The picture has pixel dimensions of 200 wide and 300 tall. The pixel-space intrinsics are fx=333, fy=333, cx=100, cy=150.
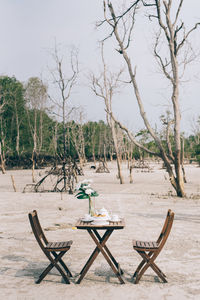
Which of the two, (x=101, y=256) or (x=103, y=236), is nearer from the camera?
(x=103, y=236)

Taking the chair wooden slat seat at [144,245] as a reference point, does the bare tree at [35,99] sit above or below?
above

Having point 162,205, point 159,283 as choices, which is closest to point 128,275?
point 159,283

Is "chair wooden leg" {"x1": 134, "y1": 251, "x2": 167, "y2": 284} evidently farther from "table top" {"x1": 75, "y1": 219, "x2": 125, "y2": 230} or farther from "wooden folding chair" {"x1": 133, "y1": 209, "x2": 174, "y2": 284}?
"table top" {"x1": 75, "y1": 219, "x2": 125, "y2": 230}

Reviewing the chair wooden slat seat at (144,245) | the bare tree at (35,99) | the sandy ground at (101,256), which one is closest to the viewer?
the sandy ground at (101,256)

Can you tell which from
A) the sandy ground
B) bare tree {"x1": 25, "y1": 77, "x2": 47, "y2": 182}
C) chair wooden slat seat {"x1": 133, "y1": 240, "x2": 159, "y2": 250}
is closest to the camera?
the sandy ground

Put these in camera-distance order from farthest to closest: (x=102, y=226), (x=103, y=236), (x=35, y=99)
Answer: (x=35, y=99), (x=103, y=236), (x=102, y=226)

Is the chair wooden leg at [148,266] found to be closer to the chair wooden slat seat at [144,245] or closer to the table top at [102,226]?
the chair wooden slat seat at [144,245]

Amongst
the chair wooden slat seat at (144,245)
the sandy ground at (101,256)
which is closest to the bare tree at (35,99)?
the sandy ground at (101,256)

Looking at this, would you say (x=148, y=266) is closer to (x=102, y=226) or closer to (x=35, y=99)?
(x=102, y=226)

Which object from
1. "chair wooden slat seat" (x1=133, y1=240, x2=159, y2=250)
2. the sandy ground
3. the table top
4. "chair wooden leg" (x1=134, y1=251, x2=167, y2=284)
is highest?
the table top

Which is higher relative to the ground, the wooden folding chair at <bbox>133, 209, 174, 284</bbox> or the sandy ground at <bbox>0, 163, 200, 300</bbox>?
the wooden folding chair at <bbox>133, 209, 174, 284</bbox>

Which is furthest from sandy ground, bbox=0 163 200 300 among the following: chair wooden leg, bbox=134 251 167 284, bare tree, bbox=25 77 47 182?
bare tree, bbox=25 77 47 182

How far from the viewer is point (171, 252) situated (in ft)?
19.7

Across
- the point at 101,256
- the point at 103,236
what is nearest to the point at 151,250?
the point at 103,236
